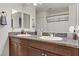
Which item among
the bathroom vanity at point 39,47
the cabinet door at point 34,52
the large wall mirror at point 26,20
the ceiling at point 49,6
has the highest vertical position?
the ceiling at point 49,6

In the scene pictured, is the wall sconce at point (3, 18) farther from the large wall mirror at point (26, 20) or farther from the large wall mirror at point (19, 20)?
the large wall mirror at point (26, 20)

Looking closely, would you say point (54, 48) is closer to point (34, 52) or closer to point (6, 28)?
point (34, 52)

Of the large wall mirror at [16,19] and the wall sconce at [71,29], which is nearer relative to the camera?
the wall sconce at [71,29]

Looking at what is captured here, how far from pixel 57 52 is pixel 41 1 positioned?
2.29 feet

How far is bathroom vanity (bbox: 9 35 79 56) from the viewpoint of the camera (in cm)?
142

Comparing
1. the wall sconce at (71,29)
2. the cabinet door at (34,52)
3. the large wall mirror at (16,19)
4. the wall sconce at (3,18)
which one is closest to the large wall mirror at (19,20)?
the large wall mirror at (16,19)

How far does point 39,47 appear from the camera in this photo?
1.87 meters

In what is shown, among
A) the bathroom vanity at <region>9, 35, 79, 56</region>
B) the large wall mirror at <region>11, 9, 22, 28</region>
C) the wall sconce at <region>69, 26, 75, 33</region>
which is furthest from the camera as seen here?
the large wall mirror at <region>11, 9, 22, 28</region>

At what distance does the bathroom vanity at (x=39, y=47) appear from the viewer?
1416 mm

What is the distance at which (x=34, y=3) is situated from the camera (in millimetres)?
1948

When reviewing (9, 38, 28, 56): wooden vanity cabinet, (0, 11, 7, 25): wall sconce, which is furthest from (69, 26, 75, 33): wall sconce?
(0, 11, 7, 25): wall sconce

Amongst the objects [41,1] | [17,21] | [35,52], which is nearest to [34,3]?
[41,1]

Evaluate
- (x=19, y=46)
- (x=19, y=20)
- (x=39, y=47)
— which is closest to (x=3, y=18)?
(x=19, y=20)

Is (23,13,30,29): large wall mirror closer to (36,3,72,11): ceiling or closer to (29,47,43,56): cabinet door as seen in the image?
Result: (36,3,72,11): ceiling
